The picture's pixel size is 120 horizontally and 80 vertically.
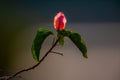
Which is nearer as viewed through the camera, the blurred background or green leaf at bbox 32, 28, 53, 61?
green leaf at bbox 32, 28, 53, 61

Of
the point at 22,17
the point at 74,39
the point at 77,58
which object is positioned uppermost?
the point at 22,17

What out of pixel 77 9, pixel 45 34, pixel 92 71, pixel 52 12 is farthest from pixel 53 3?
pixel 45 34

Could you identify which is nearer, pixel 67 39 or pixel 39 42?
pixel 39 42

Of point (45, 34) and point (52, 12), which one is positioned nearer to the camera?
point (45, 34)

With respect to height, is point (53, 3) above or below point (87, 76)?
above

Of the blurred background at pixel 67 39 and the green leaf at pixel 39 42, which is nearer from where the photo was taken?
the green leaf at pixel 39 42

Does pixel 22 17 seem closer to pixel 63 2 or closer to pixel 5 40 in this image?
pixel 5 40

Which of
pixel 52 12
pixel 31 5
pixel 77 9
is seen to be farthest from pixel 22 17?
pixel 77 9
